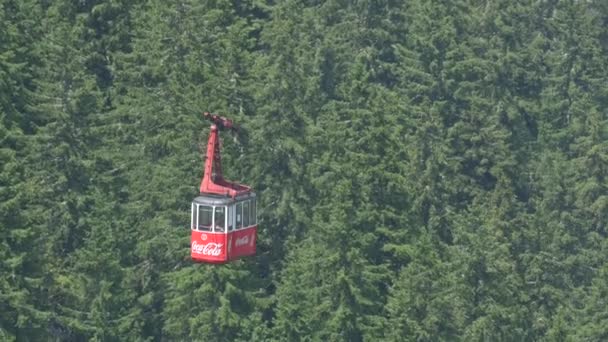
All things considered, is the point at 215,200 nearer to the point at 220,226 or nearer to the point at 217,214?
the point at 217,214

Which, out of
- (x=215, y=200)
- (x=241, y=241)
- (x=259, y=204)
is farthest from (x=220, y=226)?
(x=259, y=204)

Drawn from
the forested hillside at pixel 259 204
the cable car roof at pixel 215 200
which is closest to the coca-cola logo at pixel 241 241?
the cable car roof at pixel 215 200

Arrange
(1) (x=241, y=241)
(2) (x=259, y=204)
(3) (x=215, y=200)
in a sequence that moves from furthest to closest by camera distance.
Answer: (2) (x=259, y=204) < (1) (x=241, y=241) < (3) (x=215, y=200)

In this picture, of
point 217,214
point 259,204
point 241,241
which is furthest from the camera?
point 259,204

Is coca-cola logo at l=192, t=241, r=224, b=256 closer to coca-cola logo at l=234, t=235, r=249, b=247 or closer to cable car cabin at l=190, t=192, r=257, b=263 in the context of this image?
cable car cabin at l=190, t=192, r=257, b=263

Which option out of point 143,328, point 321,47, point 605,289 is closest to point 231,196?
point 143,328

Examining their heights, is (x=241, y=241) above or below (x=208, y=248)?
above
